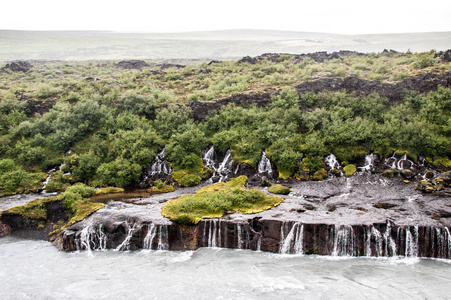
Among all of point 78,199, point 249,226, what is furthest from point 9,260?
point 249,226

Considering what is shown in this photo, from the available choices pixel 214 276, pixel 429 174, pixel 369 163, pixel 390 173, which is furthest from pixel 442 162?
pixel 214 276

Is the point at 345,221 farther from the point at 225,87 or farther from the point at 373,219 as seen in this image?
the point at 225,87

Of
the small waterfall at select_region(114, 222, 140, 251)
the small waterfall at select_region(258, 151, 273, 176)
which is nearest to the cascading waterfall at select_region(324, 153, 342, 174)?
the small waterfall at select_region(258, 151, 273, 176)

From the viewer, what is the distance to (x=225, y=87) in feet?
167

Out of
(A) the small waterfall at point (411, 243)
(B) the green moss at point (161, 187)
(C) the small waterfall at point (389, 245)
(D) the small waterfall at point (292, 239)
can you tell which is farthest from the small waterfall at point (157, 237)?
(A) the small waterfall at point (411, 243)

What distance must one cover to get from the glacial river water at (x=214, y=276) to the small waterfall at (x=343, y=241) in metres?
0.58

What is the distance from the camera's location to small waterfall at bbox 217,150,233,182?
119 ft

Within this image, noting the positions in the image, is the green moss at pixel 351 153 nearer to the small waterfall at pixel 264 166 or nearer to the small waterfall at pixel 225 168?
the small waterfall at pixel 264 166

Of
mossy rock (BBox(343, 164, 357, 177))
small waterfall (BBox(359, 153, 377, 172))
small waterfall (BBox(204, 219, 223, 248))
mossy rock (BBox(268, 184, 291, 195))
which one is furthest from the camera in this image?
small waterfall (BBox(359, 153, 377, 172))

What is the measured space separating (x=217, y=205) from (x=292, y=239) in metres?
6.71

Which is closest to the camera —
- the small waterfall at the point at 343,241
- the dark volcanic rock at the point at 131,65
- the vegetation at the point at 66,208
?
the small waterfall at the point at 343,241

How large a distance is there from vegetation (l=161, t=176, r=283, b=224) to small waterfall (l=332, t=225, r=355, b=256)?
20.3 ft

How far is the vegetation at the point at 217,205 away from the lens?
78.8 ft

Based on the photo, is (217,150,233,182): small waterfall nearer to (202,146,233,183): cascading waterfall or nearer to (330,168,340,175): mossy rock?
(202,146,233,183): cascading waterfall
